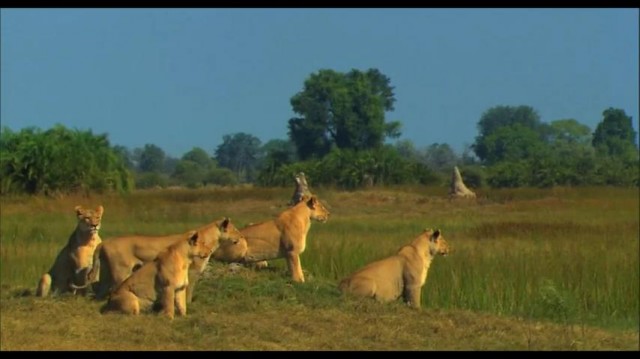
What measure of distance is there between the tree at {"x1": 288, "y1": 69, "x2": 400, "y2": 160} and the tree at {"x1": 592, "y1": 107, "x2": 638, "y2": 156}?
16.6m

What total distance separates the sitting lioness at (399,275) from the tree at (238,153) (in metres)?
86.4

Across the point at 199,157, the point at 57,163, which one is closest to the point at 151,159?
the point at 199,157

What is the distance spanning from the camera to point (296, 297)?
33.7 feet

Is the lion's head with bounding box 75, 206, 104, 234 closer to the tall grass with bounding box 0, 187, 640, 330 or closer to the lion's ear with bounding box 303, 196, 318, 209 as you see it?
the tall grass with bounding box 0, 187, 640, 330

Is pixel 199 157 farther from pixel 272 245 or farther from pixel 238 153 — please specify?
pixel 272 245

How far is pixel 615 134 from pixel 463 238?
6018 centimetres

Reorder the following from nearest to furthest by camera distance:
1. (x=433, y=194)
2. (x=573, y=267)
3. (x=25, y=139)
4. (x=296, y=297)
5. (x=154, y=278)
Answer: (x=154, y=278) → (x=296, y=297) → (x=573, y=267) → (x=25, y=139) → (x=433, y=194)

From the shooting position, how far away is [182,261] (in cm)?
964

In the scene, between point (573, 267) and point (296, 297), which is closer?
point (296, 297)

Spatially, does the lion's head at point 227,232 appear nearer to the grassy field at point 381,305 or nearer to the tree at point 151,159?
the grassy field at point 381,305
